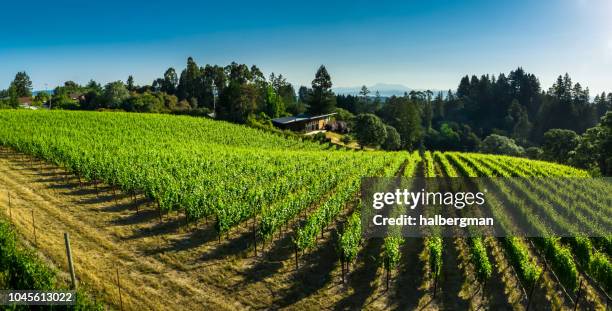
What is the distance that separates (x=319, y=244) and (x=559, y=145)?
245ft

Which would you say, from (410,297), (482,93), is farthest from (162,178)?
(482,93)

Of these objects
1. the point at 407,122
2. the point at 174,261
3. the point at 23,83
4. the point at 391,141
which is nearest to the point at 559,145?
the point at 391,141

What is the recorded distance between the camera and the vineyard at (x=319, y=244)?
1436 cm

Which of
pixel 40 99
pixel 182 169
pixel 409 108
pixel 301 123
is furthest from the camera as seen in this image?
A: pixel 40 99

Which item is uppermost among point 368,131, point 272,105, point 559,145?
point 272,105

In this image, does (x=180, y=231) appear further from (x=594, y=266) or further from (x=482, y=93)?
(x=482, y=93)

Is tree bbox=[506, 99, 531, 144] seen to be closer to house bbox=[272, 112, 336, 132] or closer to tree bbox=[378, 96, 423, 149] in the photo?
tree bbox=[378, 96, 423, 149]

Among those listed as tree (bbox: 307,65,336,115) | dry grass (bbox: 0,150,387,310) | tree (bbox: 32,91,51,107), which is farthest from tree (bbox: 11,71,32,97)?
dry grass (bbox: 0,150,387,310)

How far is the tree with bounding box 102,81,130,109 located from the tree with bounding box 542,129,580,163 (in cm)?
9208

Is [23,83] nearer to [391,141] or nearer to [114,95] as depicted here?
[114,95]

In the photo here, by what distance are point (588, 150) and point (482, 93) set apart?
82569 mm

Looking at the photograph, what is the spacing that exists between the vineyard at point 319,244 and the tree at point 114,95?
5110 centimetres

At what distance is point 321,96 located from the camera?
90562 mm

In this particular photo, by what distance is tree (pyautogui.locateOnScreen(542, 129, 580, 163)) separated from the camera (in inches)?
2849
